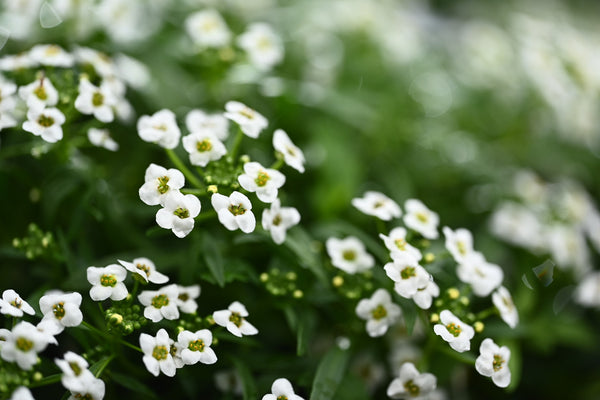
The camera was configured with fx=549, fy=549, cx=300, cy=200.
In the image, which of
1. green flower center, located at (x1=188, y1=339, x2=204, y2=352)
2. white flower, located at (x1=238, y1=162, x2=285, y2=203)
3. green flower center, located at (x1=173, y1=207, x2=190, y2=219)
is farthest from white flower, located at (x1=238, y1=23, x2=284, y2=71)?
green flower center, located at (x1=188, y1=339, x2=204, y2=352)

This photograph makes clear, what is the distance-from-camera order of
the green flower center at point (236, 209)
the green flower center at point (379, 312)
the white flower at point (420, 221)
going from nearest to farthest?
the green flower center at point (236, 209) < the green flower center at point (379, 312) < the white flower at point (420, 221)

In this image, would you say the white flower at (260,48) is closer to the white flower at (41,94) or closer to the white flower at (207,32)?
the white flower at (207,32)

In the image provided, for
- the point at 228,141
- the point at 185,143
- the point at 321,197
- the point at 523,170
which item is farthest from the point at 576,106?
the point at 185,143

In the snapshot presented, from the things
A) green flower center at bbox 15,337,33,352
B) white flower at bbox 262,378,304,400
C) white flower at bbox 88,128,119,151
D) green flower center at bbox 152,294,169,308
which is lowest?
white flower at bbox 262,378,304,400

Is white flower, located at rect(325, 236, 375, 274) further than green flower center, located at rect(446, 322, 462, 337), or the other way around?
white flower, located at rect(325, 236, 375, 274)

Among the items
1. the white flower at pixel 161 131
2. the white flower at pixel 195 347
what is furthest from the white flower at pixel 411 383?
the white flower at pixel 161 131

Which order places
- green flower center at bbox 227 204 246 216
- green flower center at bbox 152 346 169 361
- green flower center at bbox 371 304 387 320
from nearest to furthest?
green flower center at bbox 152 346 169 361
green flower center at bbox 227 204 246 216
green flower center at bbox 371 304 387 320

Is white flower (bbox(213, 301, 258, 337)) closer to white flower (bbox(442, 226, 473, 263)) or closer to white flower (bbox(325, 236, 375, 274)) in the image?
white flower (bbox(325, 236, 375, 274))
